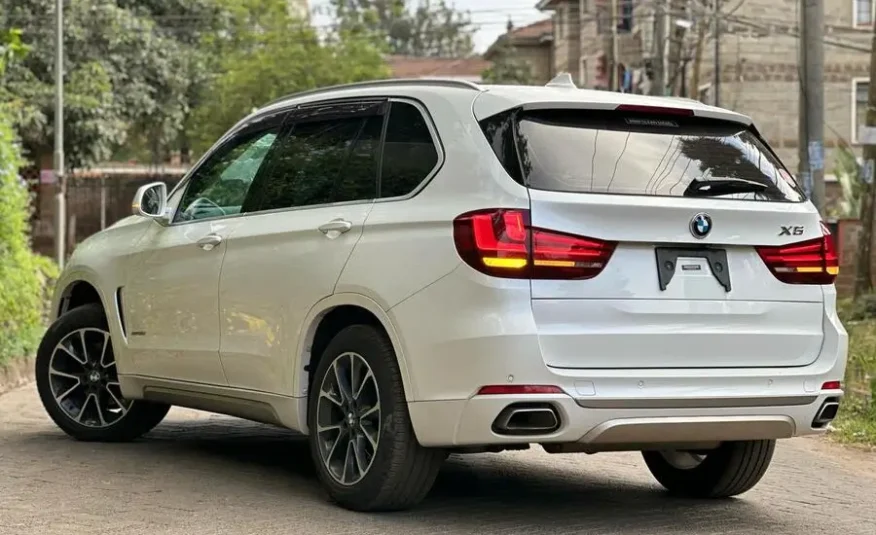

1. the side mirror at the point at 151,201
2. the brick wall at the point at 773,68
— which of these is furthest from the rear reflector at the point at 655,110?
the brick wall at the point at 773,68

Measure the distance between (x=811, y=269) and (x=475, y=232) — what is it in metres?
1.57

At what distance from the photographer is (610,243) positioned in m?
5.57

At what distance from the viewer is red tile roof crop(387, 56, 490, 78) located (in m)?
91.8

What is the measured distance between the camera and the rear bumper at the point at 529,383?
17.7 ft

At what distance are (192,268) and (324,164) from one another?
41.9 inches

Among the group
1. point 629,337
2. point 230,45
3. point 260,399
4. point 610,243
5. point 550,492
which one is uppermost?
point 230,45

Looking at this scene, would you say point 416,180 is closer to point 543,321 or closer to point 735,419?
point 543,321

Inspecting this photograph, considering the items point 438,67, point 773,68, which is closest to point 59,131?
point 773,68

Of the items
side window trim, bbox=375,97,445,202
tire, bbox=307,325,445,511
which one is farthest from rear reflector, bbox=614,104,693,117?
tire, bbox=307,325,445,511

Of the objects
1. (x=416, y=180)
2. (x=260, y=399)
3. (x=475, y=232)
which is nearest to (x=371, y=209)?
(x=416, y=180)

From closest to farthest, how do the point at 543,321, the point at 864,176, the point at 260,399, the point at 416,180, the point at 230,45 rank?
the point at 543,321, the point at 416,180, the point at 260,399, the point at 864,176, the point at 230,45

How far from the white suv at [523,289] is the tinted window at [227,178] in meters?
0.24

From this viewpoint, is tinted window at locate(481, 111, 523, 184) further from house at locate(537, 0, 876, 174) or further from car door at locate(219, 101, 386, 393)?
house at locate(537, 0, 876, 174)

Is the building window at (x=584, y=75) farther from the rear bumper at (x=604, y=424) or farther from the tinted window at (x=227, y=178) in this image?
the rear bumper at (x=604, y=424)
